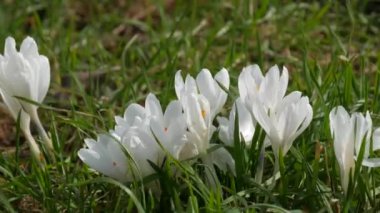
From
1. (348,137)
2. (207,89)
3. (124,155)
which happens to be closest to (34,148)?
(124,155)

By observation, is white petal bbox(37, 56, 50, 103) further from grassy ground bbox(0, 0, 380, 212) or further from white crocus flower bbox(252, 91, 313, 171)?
white crocus flower bbox(252, 91, 313, 171)

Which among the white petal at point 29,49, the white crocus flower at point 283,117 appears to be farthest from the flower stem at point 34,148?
the white crocus flower at point 283,117

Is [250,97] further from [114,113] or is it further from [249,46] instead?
[249,46]

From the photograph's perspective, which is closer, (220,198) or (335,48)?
(220,198)

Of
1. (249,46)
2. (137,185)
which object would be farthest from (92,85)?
(137,185)

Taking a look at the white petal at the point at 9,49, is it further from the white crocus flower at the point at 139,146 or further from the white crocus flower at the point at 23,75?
the white crocus flower at the point at 139,146

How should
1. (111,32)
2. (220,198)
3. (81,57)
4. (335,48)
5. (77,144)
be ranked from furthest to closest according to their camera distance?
(111,32) → (81,57) → (335,48) → (77,144) → (220,198)

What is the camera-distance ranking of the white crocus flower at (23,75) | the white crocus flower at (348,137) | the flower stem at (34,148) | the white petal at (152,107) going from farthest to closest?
the flower stem at (34,148), the white crocus flower at (23,75), the white petal at (152,107), the white crocus flower at (348,137)
